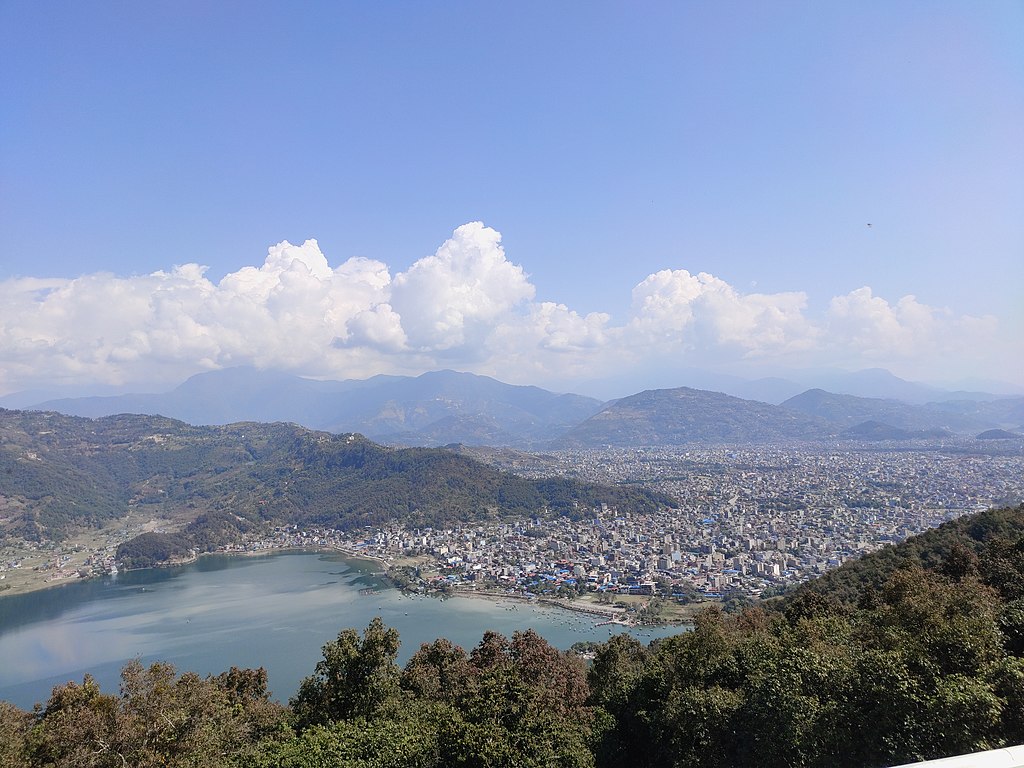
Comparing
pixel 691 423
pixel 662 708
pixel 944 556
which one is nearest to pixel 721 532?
pixel 944 556

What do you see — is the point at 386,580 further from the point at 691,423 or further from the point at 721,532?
the point at 691,423

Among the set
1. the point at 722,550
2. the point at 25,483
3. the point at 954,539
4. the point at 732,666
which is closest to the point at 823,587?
the point at 954,539

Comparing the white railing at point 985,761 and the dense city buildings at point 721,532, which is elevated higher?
the white railing at point 985,761

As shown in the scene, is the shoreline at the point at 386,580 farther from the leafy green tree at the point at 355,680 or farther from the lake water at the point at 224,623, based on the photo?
the leafy green tree at the point at 355,680

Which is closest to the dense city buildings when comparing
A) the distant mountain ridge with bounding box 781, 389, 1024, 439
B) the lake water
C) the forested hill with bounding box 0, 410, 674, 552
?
the forested hill with bounding box 0, 410, 674, 552

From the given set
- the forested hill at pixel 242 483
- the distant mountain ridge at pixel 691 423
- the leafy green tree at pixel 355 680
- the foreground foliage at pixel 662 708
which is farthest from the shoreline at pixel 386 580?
the distant mountain ridge at pixel 691 423

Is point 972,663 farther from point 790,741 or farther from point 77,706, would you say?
point 77,706

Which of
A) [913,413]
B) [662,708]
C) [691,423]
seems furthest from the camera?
[691,423]
